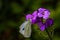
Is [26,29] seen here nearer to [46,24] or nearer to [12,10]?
[46,24]

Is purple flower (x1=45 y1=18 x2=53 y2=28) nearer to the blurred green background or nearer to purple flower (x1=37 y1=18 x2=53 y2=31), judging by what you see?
purple flower (x1=37 y1=18 x2=53 y2=31)

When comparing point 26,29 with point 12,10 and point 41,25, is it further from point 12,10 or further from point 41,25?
point 12,10

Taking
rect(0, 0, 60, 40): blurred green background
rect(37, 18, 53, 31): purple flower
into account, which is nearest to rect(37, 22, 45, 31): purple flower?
rect(37, 18, 53, 31): purple flower

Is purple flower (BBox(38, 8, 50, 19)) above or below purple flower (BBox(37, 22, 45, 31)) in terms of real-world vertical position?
above

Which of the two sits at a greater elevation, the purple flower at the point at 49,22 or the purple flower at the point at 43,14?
the purple flower at the point at 43,14

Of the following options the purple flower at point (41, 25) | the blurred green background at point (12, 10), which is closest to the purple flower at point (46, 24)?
the purple flower at point (41, 25)

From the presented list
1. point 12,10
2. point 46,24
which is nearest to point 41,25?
point 46,24

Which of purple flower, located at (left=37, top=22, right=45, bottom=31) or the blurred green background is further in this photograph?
the blurred green background

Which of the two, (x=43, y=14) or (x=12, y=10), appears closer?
(x=43, y=14)

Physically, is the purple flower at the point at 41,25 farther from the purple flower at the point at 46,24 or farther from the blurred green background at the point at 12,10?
the blurred green background at the point at 12,10

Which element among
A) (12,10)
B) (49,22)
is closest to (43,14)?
(49,22)

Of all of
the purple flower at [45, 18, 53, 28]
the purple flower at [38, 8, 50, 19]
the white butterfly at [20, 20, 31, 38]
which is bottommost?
the white butterfly at [20, 20, 31, 38]
